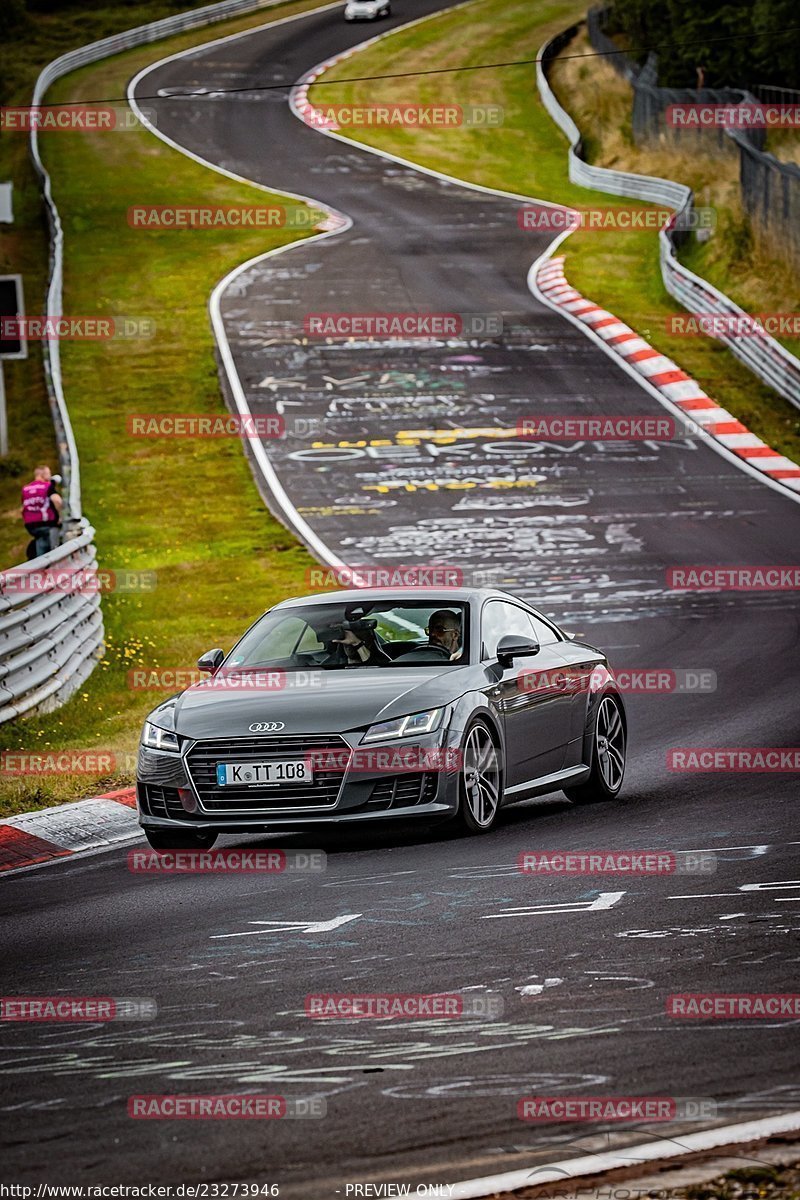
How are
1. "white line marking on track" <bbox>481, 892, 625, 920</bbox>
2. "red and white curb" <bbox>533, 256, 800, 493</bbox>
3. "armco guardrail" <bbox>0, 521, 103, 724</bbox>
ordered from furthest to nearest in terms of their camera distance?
"red and white curb" <bbox>533, 256, 800, 493</bbox> → "armco guardrail" <bbox>0, 521, 103, 724</bbox> → "white line marking on track" <bbox>481, 892, 625, 920</bbox>

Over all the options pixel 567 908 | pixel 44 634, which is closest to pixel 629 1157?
pixel 567 908

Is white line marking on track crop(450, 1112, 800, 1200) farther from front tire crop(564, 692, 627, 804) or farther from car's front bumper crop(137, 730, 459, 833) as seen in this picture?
front tire crop(564, 692, 627, 804)

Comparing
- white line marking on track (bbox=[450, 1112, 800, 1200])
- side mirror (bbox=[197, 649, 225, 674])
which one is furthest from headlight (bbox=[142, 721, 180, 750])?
white line marking on track (bbox=[450, 1112, 800, 1200])

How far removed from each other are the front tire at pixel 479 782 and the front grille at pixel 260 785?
2.40 ft

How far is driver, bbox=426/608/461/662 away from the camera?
1099 centimetres

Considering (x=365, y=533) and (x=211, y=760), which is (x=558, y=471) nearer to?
(x=365, y=533)

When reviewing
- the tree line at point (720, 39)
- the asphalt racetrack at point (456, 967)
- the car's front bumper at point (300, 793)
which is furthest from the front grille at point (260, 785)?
the tree line at point (720, 39)

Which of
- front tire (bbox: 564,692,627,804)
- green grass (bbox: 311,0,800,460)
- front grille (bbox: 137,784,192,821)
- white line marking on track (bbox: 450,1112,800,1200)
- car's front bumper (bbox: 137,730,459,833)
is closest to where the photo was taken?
white line marking on track (bbox: 450,1112,800,1200)

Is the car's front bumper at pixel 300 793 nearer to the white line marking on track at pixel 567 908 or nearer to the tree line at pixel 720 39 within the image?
the white line marking on track at pixel 567 908

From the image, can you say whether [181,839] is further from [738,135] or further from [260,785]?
[738,135]

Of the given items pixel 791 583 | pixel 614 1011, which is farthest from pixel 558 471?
pixel 614 1011

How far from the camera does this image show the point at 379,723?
9.81 m

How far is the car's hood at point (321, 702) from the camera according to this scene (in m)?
9.86

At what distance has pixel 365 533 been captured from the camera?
2564 centimetres
